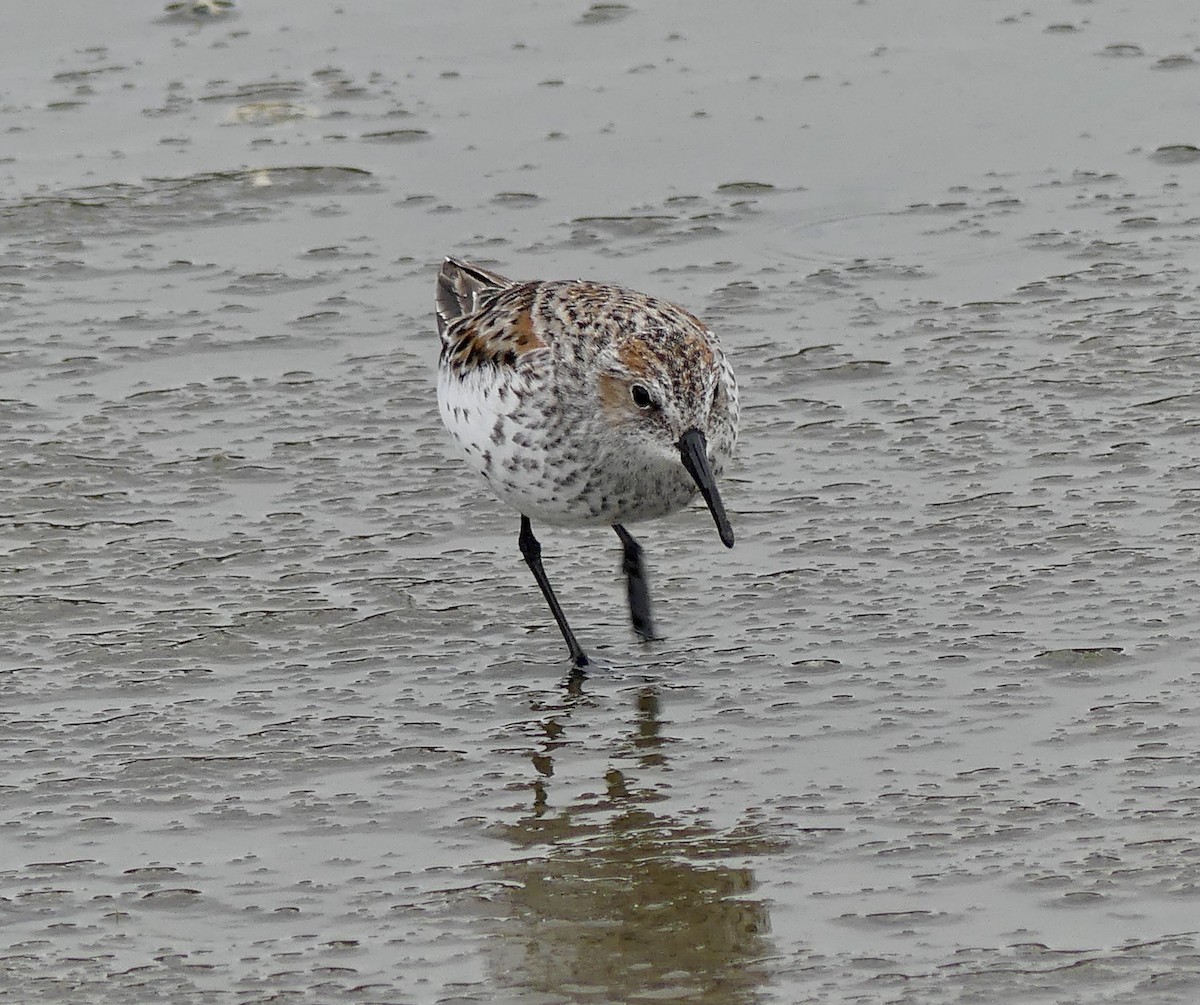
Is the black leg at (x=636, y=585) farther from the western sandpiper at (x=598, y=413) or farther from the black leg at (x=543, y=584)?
the black leg at (x=543, y=584)

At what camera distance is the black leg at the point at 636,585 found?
7250 mm

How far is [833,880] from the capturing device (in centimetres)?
558

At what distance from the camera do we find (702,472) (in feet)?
21.2

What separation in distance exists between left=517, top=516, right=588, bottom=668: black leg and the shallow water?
0.49 ft

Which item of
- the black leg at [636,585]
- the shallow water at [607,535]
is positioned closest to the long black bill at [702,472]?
the shallow water at [607,535]

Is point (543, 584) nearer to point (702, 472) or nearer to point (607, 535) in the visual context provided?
point (607, 535)

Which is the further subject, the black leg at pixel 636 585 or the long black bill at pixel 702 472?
the black leg at pixel 636 585

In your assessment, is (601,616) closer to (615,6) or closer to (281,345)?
(281,345)

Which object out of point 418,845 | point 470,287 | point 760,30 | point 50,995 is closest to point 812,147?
point 760,30

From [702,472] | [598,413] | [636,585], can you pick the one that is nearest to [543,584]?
[636,585]

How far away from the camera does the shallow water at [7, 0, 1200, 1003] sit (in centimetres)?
550

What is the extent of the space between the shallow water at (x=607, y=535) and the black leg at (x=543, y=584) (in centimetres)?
15

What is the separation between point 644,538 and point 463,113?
4.69 m

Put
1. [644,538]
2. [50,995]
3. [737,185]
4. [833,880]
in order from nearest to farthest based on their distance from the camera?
[50,995], [833,880], [644,538], [737,185]
